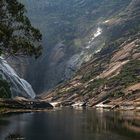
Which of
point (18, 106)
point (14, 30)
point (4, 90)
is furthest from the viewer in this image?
point (4, 90)

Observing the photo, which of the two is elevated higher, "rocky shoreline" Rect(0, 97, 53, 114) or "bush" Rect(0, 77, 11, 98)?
"bush" Rect(0, 77, 11, 98)

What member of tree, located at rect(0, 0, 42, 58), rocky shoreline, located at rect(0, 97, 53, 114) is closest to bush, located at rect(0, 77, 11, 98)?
rocky shoreline, located at rect(0, 97, 53, 114)

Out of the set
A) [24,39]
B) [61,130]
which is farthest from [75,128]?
[24,39]

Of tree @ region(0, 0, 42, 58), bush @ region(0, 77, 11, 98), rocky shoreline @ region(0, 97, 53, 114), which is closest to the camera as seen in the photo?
tree @ region(0, 0, 42, 58)

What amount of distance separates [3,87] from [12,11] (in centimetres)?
9872

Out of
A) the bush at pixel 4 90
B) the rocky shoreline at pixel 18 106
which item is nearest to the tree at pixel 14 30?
the rocky shoreline at pixel 18 106

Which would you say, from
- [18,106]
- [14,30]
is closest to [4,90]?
[18,106]

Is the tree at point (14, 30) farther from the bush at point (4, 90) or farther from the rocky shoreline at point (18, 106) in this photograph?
the bush at point (4, 90)

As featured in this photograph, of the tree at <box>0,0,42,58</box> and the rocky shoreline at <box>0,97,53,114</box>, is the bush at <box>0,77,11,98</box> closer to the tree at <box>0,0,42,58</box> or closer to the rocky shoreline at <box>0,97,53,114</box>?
the rocky shoreline at <box>0,97,53,114</box>

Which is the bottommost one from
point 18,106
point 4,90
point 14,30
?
point 18,106

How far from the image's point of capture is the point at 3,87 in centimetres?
16088

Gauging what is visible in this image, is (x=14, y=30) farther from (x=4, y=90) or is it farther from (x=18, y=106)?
(x=4, y=90)

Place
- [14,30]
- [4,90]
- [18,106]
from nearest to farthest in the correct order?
[14,30]
[18,106]
[4,90]

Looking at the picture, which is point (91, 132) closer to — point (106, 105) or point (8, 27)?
point (8, 27)
